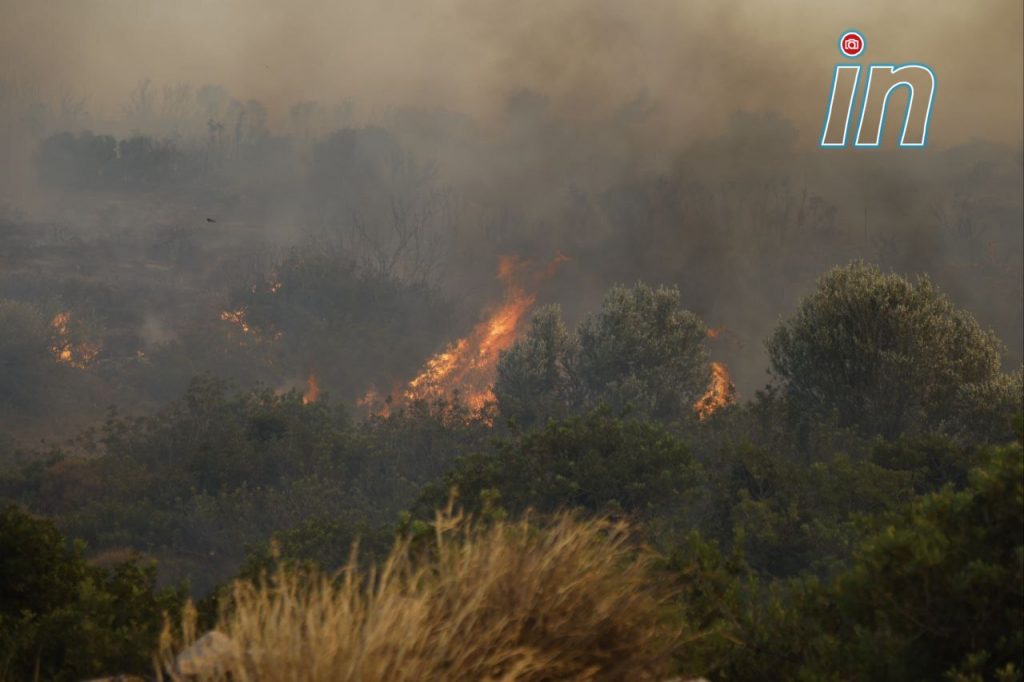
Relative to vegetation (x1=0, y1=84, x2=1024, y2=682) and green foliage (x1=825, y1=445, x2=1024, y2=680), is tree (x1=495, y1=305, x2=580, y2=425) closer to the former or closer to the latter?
vegetation (x1=0, y1=84, x2=1024, y2=682)

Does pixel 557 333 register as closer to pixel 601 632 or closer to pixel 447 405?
pixel 447 405

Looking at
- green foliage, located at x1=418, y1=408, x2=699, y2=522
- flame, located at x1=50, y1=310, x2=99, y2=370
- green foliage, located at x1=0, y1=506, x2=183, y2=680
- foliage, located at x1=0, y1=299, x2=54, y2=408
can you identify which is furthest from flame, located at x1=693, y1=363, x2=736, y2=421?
flame, located at x1=50, y1=310, x2=99, y2=370

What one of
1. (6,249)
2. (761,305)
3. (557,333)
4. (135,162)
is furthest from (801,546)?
(135,162)

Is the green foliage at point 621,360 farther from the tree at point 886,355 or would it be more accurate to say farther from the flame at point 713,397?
the tree at point 886,355

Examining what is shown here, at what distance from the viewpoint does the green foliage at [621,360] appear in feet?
162

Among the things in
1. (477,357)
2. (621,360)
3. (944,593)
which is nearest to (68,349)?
(477,357)

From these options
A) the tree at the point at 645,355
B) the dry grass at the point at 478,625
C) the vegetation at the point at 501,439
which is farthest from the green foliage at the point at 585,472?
the tree at the point at 645,355

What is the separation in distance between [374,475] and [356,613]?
33.1 metres

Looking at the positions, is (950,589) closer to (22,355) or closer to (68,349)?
(22,355)

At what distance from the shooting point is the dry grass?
4914 millimetres

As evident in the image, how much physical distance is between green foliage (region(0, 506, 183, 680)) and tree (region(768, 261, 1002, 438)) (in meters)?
28.7

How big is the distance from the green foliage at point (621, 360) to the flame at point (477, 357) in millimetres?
11629

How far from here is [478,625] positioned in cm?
541

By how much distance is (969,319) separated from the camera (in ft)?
120
